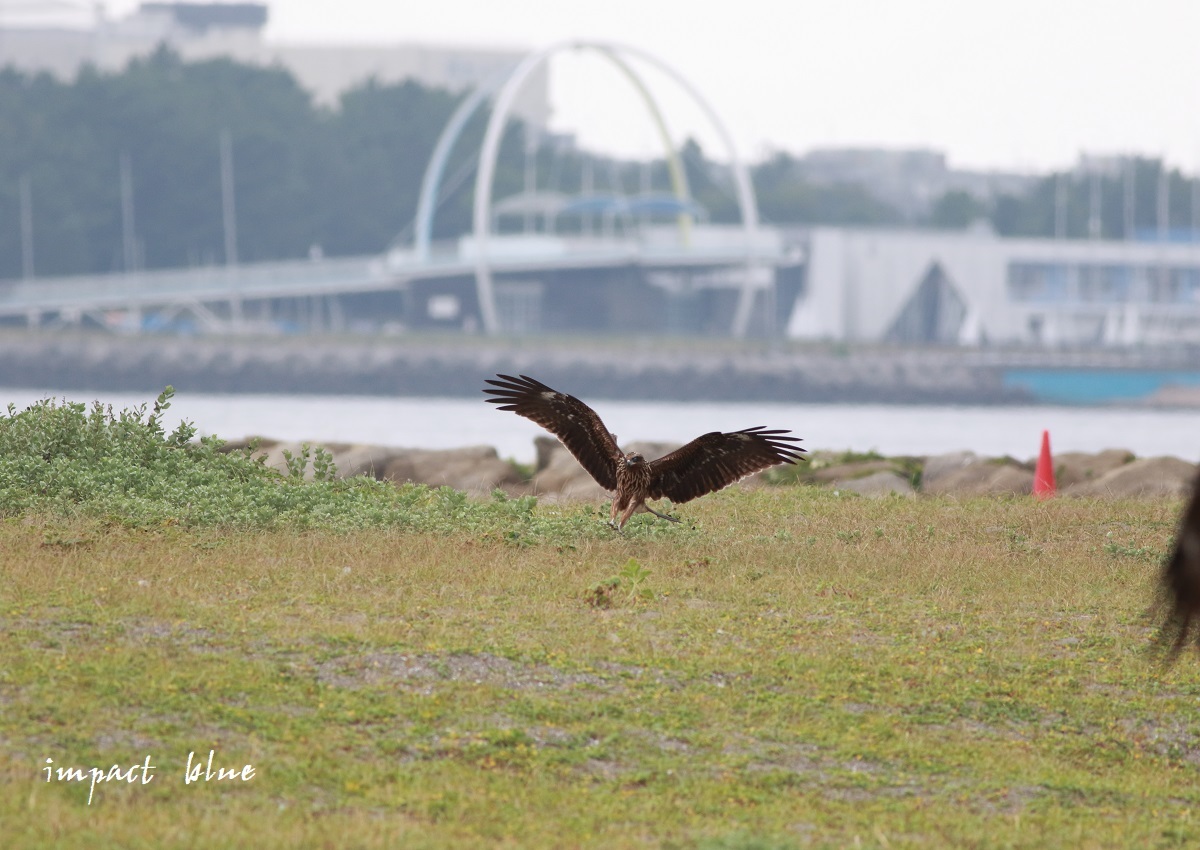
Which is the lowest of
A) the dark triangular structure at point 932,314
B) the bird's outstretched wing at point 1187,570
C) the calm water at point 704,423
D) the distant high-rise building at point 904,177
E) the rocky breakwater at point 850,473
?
the calm water at point 704,423

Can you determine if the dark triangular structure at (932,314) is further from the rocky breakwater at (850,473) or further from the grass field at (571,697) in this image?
the grass field at (571,697)

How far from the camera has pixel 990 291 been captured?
4505 inches

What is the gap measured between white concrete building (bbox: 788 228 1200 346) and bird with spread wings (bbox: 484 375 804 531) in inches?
3754

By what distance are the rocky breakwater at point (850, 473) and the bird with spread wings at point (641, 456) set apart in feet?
18.9

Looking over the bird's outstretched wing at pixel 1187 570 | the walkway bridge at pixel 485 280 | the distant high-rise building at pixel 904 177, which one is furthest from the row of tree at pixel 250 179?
the bird's outstretched wing at pixel 1187 570

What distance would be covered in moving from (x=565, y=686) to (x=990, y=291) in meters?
109

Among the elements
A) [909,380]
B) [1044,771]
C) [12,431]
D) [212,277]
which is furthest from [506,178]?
[1044,771]

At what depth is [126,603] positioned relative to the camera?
1052 centimetres

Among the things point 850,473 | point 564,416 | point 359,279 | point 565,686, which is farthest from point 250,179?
point 565,686

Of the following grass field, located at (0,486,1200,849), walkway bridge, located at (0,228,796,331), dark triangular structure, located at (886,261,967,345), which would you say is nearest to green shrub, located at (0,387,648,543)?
grass field, located at (0,486,1200,849)

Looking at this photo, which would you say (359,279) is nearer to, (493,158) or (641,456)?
(493,158)

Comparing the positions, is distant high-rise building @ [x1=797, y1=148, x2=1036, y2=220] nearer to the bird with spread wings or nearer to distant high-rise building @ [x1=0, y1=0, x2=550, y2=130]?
distant high-rise building @ [x1=0, y1=0, x2=550, y2=130]

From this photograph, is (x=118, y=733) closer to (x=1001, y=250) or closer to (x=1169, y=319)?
(x=1001, y=250)

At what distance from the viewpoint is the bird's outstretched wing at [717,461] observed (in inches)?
539
